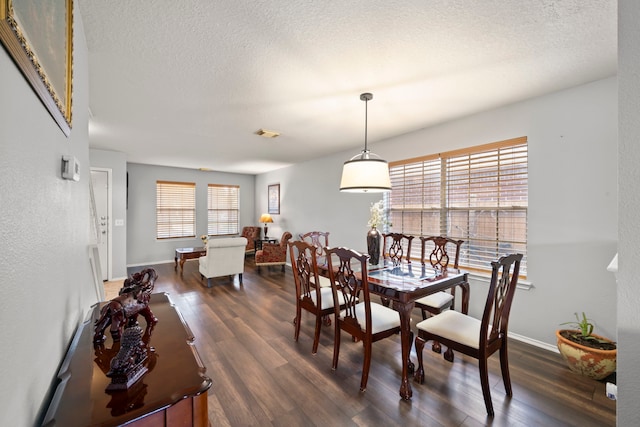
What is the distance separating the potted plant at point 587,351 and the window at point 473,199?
0.64 m

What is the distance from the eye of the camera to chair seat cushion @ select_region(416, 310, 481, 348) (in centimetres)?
184

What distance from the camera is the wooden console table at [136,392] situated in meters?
0.76

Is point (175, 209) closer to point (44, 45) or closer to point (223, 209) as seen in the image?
point (223, 209)

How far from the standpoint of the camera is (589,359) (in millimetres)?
2062

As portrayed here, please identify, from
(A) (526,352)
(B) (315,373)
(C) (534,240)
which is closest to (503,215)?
(C) (534,240)

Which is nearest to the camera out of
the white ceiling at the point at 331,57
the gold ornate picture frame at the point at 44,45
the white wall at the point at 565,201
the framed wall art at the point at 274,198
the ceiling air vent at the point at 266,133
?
the gold ornate picture frame at the point at 44,45

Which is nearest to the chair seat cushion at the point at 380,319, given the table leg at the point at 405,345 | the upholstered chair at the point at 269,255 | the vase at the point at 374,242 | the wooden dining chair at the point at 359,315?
the wooden dining chair at the point at 359,315

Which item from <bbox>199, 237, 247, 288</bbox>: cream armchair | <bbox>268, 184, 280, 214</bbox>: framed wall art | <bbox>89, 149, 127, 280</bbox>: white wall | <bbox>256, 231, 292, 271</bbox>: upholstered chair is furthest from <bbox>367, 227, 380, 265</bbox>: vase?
<bbox>89, 149, 127, 280</bbox>: white wall

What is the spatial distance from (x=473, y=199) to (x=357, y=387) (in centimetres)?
245

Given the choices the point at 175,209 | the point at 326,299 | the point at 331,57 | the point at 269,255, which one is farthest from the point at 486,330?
the point at 175,209

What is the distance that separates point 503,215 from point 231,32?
314 centimetres

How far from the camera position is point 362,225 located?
4523 millimetres

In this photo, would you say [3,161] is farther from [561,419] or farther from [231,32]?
[561,419]

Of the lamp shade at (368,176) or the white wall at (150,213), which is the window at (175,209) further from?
the lamp shade at (368,176)
